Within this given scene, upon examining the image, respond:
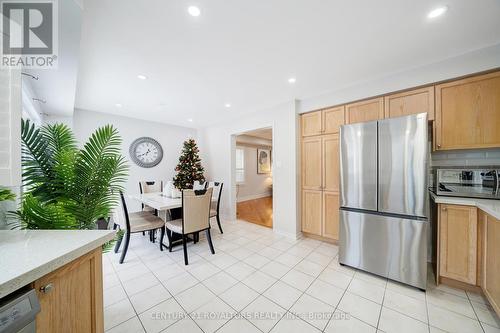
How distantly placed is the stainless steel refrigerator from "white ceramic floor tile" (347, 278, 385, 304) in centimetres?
18

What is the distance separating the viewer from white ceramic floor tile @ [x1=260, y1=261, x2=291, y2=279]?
208cm

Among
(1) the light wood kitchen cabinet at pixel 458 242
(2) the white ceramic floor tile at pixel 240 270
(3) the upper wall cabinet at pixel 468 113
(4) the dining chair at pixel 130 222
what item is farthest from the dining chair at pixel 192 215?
(3) the upper wall cabinet at pixel 468 113

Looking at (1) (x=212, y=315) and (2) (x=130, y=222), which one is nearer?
(1) (x=212, y=315)

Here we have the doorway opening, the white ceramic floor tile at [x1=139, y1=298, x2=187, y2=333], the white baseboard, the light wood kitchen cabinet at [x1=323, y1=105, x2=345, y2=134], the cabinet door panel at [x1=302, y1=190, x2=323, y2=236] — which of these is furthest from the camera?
the white baseboard

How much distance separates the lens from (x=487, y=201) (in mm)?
1631

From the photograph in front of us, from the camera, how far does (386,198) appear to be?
1.92 metres

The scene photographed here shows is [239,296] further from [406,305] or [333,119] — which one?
[333,119]

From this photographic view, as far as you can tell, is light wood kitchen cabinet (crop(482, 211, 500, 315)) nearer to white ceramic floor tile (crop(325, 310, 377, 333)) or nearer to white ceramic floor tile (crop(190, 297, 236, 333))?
white ceramic floor tile (crop(325, 310, 377, 333))

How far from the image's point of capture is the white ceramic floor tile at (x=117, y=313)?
1451 mm

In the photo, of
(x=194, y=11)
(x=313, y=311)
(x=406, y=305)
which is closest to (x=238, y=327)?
(x=313, y=311)

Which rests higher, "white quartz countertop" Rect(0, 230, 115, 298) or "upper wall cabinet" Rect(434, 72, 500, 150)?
"upper wall cabinet" Rect(434, 72, 500, 150)

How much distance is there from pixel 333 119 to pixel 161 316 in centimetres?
311

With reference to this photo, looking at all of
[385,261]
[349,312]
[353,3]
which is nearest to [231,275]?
[349,312]

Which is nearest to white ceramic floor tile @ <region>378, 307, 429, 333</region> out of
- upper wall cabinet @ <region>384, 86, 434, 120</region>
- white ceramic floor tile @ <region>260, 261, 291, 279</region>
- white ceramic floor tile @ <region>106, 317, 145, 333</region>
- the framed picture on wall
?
white ceramic floor tile @ <region>260, 261, 291, 279</region>
